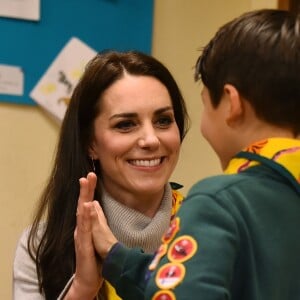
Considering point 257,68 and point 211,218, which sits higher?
point 257,68

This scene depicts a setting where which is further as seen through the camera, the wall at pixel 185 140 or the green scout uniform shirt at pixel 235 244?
the wall at pixel 185 140

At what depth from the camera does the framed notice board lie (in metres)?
1.86

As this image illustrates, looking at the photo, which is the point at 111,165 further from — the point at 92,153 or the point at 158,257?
the point at 158,257

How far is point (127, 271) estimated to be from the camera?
90 cm

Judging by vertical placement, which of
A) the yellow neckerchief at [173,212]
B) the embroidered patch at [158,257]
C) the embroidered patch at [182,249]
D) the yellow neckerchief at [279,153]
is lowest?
the yellow neckerchief at [173,212]

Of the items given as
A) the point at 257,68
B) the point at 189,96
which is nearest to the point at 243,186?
the point at 257,68

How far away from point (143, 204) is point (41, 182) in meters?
0.52

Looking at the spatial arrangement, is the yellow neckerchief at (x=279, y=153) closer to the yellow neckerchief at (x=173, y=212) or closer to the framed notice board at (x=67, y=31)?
the yellow neckerchief at (x=173, y=212)

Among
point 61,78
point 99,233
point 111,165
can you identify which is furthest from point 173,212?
point 61,78

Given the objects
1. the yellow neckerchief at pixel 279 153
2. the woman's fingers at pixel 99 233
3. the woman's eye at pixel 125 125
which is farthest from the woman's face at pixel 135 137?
the yellow neckerchief at pixel 279 153

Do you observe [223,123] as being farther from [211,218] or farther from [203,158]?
[203,158]

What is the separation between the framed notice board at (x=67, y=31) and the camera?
1.86 meters

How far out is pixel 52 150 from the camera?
193 cm

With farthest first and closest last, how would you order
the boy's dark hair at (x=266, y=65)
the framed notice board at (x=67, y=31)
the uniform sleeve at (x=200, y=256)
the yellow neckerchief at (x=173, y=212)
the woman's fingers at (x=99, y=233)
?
the framed notice board at (x=67, y=31) < the yellow neckerchief at (x=173, y=212) < the woman's fingers at (x=99, y=233) < the boy's dark hair at (x=266, y=65) < the uniform sleeve at (x=200, y=256)
